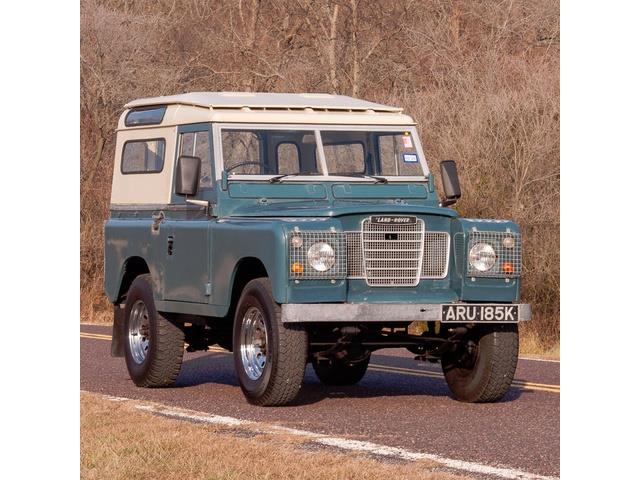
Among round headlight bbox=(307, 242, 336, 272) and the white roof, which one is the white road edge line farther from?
the white roof

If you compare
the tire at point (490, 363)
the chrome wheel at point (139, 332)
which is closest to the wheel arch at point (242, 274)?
the chrome wheel at point (139, 332)

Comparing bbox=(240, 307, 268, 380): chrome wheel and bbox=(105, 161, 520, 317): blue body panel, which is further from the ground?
bbox=(105, 161, 520, 317): blue body panel

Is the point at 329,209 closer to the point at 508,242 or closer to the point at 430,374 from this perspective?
the point at 508,242

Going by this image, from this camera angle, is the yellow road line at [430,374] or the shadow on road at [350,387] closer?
the shadow on road at [350,387]

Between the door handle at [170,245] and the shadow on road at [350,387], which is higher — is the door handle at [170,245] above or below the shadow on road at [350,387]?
above

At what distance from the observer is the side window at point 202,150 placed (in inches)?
493

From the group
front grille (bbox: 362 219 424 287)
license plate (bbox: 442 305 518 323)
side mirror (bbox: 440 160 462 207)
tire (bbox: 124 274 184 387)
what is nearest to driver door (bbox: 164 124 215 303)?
tire (bbox: 124 274 184 387)

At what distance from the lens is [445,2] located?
111 feet

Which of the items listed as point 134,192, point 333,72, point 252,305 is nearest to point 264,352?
point 252,305

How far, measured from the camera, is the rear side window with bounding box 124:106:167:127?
13523mm

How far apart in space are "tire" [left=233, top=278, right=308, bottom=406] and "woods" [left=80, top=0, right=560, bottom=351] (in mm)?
7911

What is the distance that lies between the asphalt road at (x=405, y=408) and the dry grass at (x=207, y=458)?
73cm

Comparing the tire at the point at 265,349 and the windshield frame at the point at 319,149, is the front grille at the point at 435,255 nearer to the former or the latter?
the tire at the point at 265,349

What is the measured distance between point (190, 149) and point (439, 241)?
2683 mm
